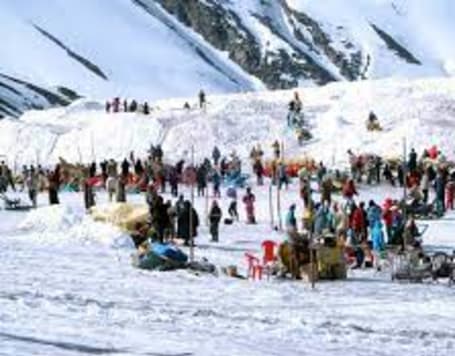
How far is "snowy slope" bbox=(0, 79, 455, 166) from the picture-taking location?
176 ft

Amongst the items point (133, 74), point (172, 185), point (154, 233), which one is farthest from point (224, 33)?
point (154, 233)

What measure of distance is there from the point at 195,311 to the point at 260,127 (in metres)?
41.9

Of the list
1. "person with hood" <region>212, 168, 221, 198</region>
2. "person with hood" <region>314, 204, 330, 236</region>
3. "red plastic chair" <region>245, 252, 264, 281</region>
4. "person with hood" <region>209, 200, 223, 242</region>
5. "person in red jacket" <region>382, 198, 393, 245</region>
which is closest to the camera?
"red plastic chair" <region>245, 252, 264, 281</region>

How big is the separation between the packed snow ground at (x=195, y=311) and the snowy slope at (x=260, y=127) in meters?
27.5

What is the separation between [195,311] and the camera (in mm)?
17422

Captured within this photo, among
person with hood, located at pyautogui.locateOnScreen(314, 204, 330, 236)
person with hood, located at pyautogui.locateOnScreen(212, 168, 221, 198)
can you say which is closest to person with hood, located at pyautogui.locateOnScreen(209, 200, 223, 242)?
person with hood, located at pyautogui.locateOnScreen(314, 204, 330, 236)

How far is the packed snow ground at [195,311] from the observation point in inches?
568

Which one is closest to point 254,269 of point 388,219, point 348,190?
point 388,219

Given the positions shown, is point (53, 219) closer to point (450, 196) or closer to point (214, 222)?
point (214, 222)

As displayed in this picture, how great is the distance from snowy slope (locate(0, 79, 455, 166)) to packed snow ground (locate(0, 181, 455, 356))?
1084 inches

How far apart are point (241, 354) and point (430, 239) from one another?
18387 millimetres

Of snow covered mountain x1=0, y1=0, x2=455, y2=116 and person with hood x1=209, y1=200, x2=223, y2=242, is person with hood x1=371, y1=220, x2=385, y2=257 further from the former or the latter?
snow covered mountain x1=0, y1=0, x2=455, y2=116

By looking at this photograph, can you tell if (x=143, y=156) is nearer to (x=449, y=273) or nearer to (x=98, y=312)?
(x=449, y=273)

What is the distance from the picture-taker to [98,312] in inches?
653
